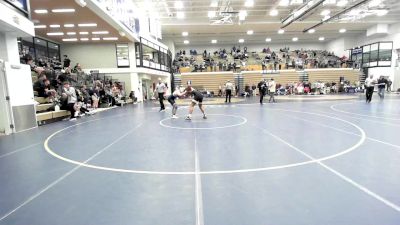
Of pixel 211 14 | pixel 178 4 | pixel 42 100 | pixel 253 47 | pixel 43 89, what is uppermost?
pixel 178 4

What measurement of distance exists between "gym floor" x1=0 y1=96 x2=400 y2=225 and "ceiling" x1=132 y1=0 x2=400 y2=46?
18844mm

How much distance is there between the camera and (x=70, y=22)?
1506 cm

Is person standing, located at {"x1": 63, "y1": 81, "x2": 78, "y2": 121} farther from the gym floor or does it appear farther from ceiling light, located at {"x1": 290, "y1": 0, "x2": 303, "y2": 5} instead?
ceiling light, located at {"x1": 290, "y1": 0, "x2": 303, "y2": 5}

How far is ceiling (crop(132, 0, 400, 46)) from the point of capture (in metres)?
22.9

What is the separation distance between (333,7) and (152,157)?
2634 cm

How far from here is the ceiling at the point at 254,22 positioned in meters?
22.9

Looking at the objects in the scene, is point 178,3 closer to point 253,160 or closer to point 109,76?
point 109,76

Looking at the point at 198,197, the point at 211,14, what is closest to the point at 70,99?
the point at 198,197

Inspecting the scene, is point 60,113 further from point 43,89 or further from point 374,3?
point 374,3

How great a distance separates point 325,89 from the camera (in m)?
30.2

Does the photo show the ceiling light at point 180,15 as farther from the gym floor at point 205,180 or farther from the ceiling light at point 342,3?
the gym floor at point 205,180

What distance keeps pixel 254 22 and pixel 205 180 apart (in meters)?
28.3

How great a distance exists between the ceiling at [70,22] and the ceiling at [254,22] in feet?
16.1

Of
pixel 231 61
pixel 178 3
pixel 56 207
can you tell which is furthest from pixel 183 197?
pixel 231 61
